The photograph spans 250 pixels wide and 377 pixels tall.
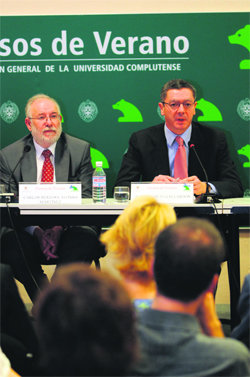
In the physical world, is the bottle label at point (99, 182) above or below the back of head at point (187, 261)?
above

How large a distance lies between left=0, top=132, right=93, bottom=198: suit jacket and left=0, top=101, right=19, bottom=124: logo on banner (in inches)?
28.0

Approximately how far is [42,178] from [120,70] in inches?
50.0

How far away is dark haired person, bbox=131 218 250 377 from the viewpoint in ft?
3.46

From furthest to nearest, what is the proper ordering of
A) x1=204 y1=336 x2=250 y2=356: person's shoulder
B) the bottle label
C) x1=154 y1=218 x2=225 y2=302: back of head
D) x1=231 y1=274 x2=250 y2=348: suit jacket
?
the bottle label → x1=231 y1=274 x2=250 y2=348: suit jacket → x1=154 y1=218 x2=225 y2=302: back of head → x1=204 y1=336 x2=250 y2=356: person's shoulder

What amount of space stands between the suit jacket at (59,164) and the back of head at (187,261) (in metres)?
2.31

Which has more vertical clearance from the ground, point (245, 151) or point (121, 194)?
point (245, 151)

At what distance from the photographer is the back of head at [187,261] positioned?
3.81 feet

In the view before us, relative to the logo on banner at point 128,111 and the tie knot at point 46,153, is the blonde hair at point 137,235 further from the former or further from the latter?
the logo on banner at point 128,111

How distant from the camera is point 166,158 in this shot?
3705 millimetres

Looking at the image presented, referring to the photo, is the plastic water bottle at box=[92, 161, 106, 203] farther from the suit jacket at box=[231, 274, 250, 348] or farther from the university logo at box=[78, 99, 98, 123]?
the suit jacket at box=[231, 274, 250, 348]

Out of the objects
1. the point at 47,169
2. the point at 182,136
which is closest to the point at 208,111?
the point at 182,136

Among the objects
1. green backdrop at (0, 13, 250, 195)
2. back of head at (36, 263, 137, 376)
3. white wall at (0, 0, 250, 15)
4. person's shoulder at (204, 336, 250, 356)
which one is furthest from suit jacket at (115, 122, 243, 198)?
back of head at (36, 263, 137, 376)

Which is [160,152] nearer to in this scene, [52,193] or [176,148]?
[176,148]

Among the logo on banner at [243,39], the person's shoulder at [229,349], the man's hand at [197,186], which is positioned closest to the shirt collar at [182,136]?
the man's hand at [197,186]
